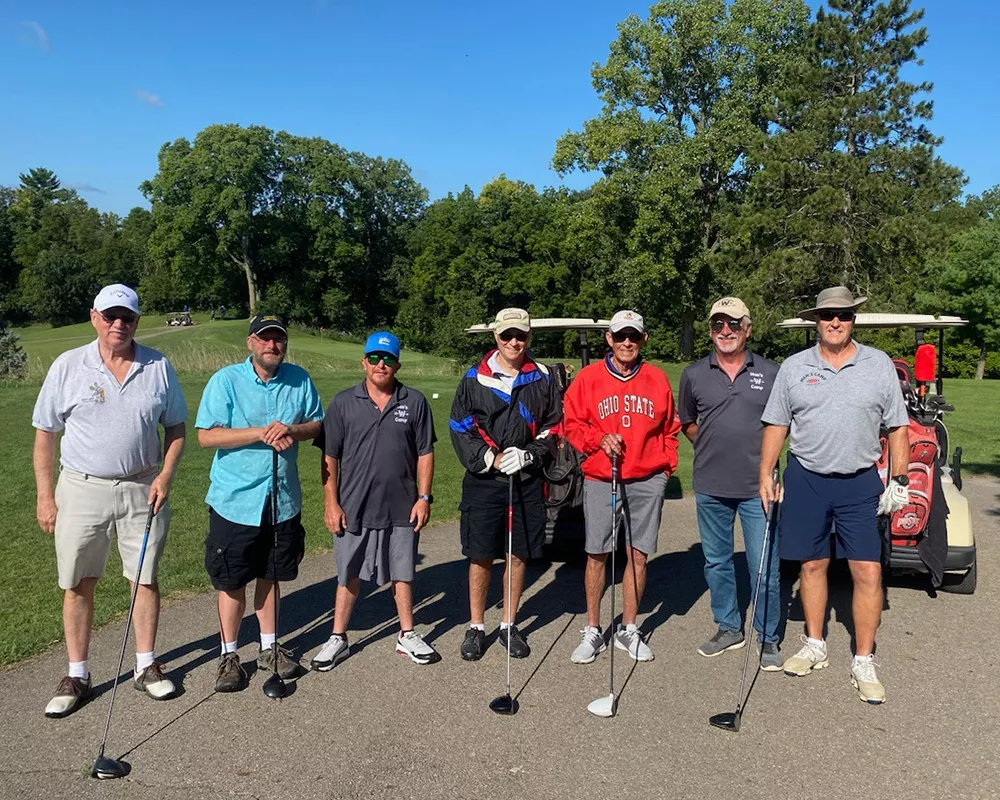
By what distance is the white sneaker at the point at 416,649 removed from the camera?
4.78m

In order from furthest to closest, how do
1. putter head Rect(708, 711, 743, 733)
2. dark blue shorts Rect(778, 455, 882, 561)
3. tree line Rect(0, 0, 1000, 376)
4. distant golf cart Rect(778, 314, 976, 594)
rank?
tree line Rect(0, 0, 1000, 376), distant golf cart Rect(778, 314, 976, 594), dark blue shorts Rect(778, 455, 882, 561), putter head Rect(708, 711, 743, 733)

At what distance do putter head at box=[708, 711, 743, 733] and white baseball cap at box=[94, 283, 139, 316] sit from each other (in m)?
3.58

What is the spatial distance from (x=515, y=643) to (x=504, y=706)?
2.58 feet

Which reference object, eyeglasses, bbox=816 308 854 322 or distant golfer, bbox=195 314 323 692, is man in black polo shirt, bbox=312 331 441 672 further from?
eyeglasses, bbox=816 308 854 322

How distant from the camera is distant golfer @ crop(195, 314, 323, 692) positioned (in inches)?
174

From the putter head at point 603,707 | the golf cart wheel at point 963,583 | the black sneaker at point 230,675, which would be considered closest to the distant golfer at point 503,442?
the putter head at point 603,707

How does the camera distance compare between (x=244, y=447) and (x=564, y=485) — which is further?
(x=564, y=485)

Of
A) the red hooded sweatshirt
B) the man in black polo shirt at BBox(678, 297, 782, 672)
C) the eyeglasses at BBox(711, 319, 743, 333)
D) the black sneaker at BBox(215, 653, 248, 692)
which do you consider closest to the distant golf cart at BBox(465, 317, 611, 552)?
the red hooded sweatshirt

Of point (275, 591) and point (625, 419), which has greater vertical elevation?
point (625, 419)

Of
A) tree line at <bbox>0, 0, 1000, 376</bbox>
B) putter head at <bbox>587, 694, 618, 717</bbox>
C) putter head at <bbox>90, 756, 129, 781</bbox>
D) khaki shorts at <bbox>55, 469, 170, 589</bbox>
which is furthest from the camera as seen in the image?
tree line at <bbox>0, 0, 1000, 376</bbox>

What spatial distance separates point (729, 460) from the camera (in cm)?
493

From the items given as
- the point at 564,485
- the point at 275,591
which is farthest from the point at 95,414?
the point at 564,485

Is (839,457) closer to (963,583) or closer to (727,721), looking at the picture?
(727,721)

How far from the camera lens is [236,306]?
65.9 metres
